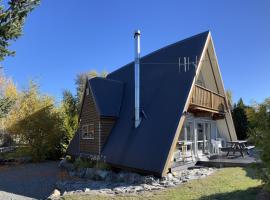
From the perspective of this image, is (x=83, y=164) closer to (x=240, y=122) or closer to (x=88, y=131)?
(x=88, y=131)

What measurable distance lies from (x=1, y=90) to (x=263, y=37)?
30.3 m

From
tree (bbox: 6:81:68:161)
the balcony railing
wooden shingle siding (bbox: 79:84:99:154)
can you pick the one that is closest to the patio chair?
the balcony railing

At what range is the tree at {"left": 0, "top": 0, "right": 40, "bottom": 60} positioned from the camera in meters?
8.80

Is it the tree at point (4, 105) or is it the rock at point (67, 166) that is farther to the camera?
the rock at point (67, 166)

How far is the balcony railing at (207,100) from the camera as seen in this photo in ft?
44.4

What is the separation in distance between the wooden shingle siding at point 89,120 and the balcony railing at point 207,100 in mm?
5610

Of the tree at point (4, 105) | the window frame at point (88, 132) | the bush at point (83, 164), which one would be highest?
the tree at point (4, 105)

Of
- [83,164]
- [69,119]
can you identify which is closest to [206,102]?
[83,164]

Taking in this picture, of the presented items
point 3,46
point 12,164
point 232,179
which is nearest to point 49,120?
point 12,164

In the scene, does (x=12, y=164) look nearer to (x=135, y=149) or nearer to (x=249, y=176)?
(x=135, y=149)

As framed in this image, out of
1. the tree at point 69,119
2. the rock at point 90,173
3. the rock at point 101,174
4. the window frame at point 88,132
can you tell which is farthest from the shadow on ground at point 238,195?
the tree at point 69,119

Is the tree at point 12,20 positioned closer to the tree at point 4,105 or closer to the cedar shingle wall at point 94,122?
the tree at point 4,105

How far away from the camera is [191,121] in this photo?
15766 millimetres

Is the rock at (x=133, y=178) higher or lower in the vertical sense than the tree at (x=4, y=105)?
lower
